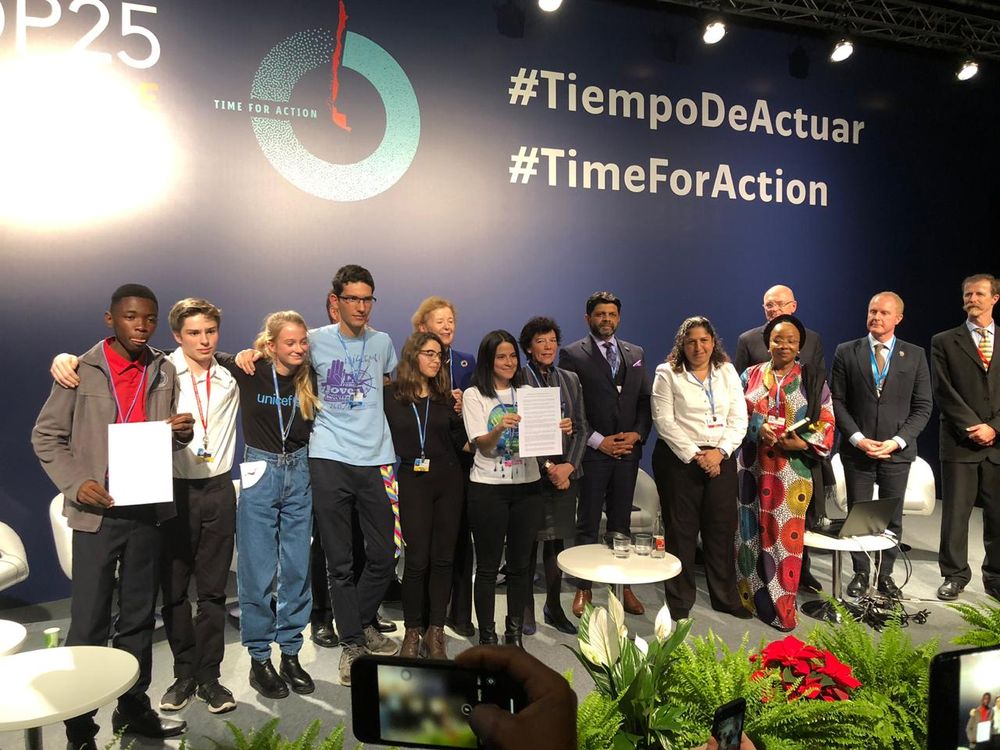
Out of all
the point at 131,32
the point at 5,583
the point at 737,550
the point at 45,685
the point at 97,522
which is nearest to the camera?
the point at 45,685

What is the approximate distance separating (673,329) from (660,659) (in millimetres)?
5089

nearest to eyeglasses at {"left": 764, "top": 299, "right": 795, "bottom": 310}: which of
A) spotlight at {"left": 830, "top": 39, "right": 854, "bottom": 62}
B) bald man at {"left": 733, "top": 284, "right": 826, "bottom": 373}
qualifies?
bald man at {"left": 733, "top": 284, "right": 826, "bottom": 373}

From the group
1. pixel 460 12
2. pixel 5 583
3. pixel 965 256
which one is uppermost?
pixel 460 12

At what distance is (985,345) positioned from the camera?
4.65m

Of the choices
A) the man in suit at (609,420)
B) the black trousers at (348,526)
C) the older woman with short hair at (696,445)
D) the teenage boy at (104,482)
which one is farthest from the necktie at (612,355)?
the teenage boy at (104,482)

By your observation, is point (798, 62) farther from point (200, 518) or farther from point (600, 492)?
point (200, 518)

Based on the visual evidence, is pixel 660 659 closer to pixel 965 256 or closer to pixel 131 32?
pixel 131 32

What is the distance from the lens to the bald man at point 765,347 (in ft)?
15.4

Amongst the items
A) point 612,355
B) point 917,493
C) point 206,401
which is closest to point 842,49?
point 917,493

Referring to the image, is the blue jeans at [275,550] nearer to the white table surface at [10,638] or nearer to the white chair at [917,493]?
the white table surface at [10,638]

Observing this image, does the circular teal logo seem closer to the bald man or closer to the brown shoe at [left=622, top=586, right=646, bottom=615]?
the bald man

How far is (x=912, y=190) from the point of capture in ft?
23.2

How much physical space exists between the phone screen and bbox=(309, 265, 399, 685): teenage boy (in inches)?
105

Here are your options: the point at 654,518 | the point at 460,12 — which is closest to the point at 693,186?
the point at 460,12
